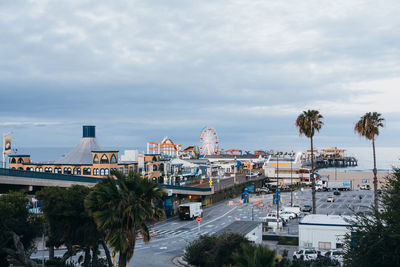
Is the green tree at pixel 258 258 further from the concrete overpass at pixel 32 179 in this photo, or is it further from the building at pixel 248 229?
the concrete overpass at pixel 32 179

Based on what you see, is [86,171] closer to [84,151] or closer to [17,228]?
[84,151]

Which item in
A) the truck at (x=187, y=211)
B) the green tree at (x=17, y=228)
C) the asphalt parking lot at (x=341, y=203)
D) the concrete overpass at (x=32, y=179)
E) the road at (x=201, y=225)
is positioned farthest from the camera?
the asphalt parking lot at (x=341, y=203)

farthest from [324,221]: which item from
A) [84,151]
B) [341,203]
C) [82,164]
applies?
[84,151]

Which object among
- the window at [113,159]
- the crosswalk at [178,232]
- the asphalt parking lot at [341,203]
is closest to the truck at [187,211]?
the crosswalk at [178,232]

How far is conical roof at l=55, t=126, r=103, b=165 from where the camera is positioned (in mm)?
80438

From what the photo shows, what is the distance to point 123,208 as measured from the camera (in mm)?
23281

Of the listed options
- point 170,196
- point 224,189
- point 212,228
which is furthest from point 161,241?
point 224,189

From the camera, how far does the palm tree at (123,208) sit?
22822 millimetres

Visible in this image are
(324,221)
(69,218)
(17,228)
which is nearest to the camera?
(17,228)

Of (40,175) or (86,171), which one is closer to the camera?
(40,175)

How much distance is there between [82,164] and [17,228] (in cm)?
4825

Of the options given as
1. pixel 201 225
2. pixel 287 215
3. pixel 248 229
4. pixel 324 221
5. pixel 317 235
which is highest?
pixel 324 221

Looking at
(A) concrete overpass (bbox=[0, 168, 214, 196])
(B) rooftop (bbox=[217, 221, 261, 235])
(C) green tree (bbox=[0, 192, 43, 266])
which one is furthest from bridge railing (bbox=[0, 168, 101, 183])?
(B) rooftop (bbox=[217, 221, 261, 235])

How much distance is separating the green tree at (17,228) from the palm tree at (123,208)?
841 cm
